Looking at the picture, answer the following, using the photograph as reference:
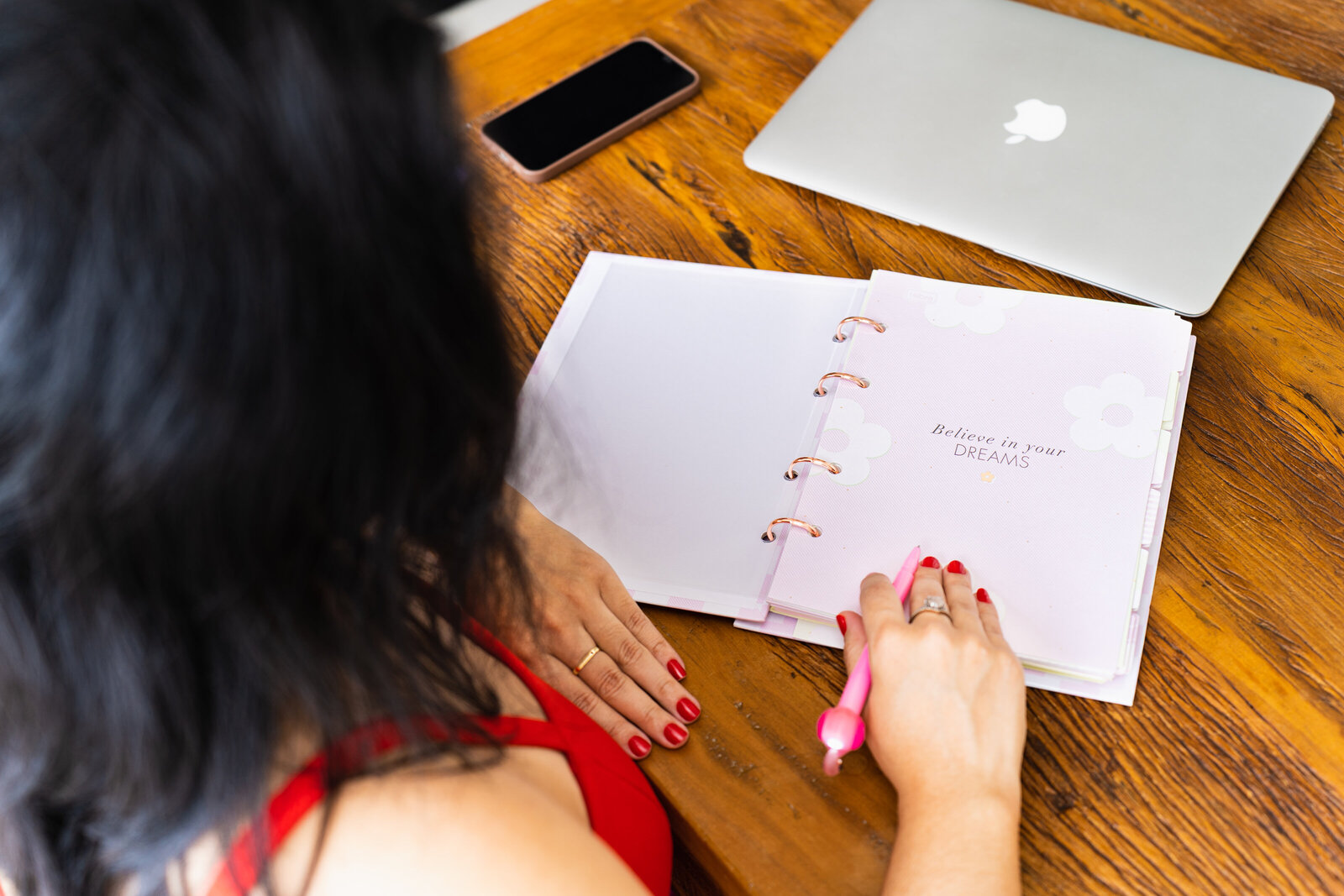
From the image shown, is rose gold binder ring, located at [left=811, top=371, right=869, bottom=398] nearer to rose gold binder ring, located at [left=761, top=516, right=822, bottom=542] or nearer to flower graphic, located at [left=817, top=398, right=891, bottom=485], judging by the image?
flower graphic, located at [left=817, top=398, right=891, bottom=485]

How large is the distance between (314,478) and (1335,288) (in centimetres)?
82

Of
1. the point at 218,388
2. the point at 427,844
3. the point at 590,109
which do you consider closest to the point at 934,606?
the point at 427,844

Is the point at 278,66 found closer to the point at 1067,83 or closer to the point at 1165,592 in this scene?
the point at 1165,592

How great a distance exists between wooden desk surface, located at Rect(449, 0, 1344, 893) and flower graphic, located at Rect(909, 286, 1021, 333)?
4cm

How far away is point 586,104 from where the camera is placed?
40.1 inches

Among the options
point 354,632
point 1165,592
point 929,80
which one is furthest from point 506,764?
point 929,80

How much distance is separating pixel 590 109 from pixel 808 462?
51cm

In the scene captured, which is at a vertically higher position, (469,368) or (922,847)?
(469,368)

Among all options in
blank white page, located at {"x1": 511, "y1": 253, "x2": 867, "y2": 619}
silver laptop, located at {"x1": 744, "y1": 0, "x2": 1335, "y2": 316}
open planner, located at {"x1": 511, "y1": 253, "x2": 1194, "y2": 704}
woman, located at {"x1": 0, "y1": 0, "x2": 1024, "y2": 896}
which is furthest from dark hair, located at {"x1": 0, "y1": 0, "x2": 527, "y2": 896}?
silver laptop, located at {"x1": 744, "y1": 0, "x2": 1335, "y2": 316}

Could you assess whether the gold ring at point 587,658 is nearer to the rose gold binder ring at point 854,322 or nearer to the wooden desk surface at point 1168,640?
the wooden desk surface at point 1168,640

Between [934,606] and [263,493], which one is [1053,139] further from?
[263,493]

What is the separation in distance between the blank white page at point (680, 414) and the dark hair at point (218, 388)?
11.0 inches

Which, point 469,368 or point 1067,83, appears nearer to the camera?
point 469,368

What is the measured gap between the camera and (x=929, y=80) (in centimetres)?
93
